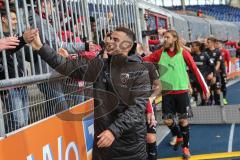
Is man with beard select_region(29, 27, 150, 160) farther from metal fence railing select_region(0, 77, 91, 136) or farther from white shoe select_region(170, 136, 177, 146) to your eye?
white shoe select_region(170, 136, 177, 146)

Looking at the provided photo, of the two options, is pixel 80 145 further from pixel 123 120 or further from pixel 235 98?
pixel 235 98

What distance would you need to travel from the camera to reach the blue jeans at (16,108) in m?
3.50

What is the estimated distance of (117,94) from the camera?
3500 millimetres

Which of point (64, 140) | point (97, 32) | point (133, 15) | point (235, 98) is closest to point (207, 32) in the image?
point (235, 98)

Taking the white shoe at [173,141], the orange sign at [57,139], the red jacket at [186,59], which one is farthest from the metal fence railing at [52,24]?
the white shoe at [173,141]

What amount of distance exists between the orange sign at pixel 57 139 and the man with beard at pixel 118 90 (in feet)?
1.58

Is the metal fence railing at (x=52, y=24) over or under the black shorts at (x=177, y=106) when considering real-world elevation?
over

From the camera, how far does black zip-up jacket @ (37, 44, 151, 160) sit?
3.42 metres

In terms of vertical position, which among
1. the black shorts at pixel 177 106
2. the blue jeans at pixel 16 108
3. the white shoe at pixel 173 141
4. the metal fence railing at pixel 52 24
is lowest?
the white shoe at pixel 173 141

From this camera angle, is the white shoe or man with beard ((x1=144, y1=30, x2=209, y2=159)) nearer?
man with beard ((x1=144, y1=30, x2=209, y2=159))

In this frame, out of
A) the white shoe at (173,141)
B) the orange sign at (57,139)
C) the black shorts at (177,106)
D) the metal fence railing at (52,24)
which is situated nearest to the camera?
the orange sign at (57,139)

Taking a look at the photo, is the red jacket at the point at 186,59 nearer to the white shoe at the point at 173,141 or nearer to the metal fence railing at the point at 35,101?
the white shoe at the point at 173,141

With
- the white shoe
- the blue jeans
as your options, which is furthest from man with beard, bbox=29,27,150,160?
the white shoe

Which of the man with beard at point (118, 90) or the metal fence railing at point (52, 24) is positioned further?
the metal fence railing at point (52, 24)
